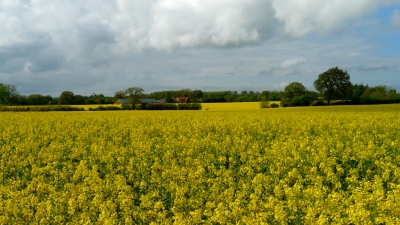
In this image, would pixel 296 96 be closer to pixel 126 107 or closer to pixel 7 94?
pixel 126 107

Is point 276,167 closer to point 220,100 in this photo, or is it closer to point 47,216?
point 47,216

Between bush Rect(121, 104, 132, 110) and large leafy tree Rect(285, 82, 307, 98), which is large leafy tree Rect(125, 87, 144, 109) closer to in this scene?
bush Rect(121, 104, 132, 110)

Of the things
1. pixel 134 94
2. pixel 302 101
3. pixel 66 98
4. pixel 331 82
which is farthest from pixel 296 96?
pixel 66 98

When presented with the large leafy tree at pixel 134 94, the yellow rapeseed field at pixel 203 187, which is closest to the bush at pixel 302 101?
the large leafy tree at pixel 134 94

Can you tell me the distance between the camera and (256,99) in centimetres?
9538

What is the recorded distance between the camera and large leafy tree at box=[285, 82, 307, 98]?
80875 mm

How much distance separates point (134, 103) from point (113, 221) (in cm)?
6218

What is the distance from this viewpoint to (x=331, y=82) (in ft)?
257

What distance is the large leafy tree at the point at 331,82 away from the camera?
7794cm

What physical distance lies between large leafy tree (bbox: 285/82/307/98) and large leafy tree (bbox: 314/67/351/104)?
352cm

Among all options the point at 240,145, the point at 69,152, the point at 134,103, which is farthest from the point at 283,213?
the point at 134,103

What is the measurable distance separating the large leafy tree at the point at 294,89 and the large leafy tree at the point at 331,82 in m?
3.52

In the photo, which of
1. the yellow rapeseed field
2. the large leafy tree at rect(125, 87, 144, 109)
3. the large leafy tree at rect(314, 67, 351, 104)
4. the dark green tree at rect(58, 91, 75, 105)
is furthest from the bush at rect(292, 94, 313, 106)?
the dark green tree at rect(58, 91, 75, 105)

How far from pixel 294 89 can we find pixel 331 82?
339 inches
